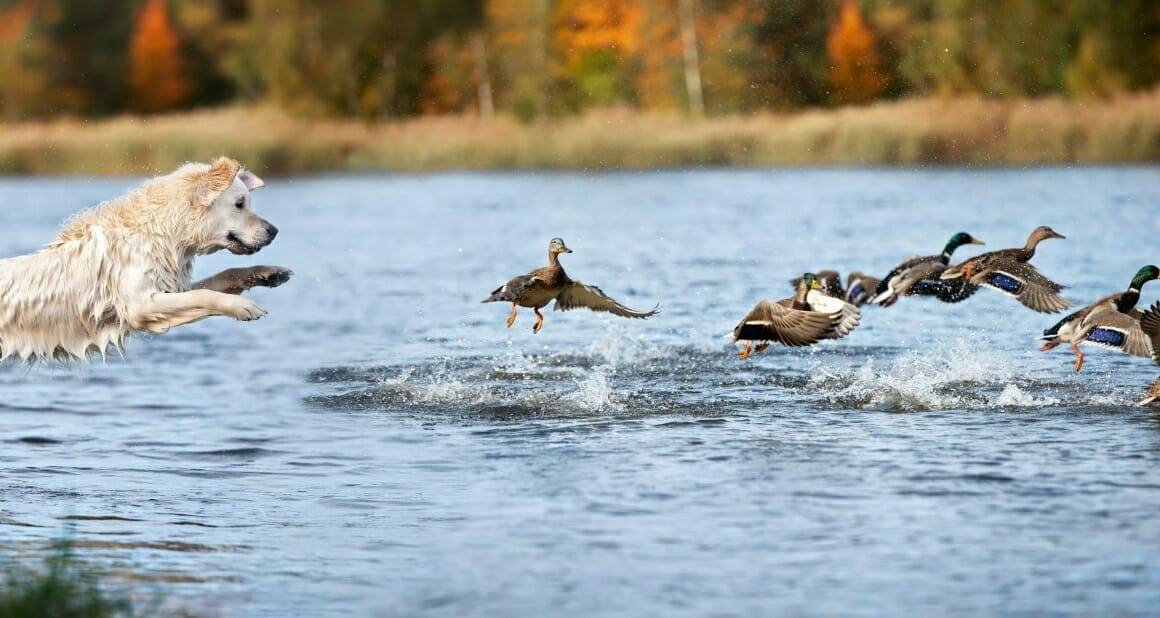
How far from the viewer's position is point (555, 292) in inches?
496

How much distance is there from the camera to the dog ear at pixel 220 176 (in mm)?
9836

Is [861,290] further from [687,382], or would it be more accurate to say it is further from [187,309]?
[187,309]

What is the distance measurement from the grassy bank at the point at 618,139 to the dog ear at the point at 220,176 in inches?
1298

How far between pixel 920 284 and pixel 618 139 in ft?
118

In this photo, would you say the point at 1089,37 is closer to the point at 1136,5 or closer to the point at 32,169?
the point at 1136,5

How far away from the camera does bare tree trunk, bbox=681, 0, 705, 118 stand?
174ft

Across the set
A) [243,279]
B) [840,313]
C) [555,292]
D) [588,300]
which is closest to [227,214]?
[243,279]

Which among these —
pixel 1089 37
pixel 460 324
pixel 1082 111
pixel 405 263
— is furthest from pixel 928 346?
pixel 1089 37

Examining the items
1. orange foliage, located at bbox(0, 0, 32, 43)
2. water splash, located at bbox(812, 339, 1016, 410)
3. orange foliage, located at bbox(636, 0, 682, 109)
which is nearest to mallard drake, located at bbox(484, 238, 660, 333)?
water splash, located at bbox(812, 339, 1016, 410)

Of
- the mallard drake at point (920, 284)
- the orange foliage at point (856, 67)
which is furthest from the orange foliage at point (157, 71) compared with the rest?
the mallard drake at point (920, 284)

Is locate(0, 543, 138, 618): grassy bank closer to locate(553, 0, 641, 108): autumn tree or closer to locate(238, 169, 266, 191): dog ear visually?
locate(238, 169, 266, 191): dog ear

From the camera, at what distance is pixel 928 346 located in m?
15.8

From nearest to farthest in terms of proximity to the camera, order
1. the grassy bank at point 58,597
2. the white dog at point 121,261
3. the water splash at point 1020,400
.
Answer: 1. the grassy bank at point 58,597
2. the white dog at point 121,261
3. the water splash at point 1020,400

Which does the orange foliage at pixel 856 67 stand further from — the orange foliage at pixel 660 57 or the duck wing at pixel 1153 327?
the duck wing at pixel 1153 327
